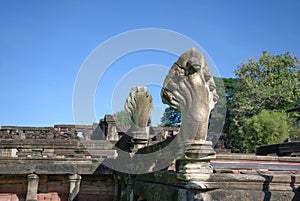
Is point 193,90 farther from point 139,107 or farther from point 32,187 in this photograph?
point 32,187

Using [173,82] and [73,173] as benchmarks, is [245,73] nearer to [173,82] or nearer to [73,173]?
[73,173]

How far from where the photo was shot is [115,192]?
6.96m

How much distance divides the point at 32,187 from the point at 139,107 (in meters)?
3.04

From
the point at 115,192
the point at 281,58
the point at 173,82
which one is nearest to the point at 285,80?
the point at 281,58

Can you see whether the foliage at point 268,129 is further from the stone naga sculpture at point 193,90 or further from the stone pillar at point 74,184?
the stone naga sculpture at point 193,90

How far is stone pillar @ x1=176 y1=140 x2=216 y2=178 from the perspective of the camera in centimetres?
310

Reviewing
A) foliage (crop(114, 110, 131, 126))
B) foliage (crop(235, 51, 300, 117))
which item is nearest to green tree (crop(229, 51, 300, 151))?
foliage (crop(235, 51, 300, 117))

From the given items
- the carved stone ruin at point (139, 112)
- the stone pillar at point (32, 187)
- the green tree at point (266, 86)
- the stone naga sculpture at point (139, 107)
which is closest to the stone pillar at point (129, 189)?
the carved stone ruin at point (139, 112)

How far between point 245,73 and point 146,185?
2656cm

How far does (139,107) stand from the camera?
226 inches

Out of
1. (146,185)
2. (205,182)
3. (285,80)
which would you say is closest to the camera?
(205,182)

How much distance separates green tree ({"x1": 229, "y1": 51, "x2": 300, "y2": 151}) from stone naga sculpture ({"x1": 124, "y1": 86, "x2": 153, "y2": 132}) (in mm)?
22535

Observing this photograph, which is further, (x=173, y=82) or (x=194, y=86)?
(x=173, y=82)

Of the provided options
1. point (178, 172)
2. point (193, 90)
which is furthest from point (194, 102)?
point (178, 172)
